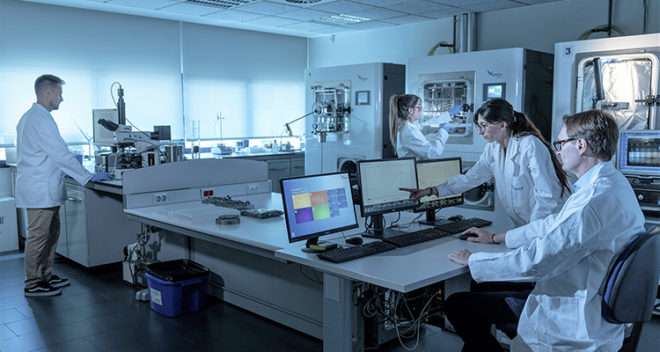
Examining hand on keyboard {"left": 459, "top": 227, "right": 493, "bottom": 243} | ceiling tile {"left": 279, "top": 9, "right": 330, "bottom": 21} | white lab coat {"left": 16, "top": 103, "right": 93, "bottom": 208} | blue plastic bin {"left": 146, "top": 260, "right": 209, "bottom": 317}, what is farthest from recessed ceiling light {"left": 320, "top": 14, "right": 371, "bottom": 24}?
hand on keyboard {"left": 459, "top": 227, "right": 493, "bottom": 243}

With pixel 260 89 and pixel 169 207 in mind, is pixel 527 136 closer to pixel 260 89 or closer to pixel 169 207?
pixel 169 207

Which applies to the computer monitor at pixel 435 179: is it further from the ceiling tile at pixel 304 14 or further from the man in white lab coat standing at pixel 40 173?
the ceiling tile at pixel 304 14

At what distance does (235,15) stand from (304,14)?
735mm

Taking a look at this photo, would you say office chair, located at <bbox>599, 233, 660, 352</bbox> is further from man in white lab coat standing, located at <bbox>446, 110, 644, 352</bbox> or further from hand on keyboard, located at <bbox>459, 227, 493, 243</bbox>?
hand on keyboard, located at <bbox>459, 227, 493, 243</bbox>

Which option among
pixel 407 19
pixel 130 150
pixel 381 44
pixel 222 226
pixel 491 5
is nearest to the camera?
pixel 222 226

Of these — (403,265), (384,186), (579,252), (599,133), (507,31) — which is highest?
(507,31)

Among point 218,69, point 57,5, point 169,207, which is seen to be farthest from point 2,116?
point 169,207

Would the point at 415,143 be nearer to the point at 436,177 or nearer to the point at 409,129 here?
the point at 409,129

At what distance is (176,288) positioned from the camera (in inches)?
133

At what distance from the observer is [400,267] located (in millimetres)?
2066

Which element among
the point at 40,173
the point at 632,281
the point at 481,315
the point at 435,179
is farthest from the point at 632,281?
the point at 40,173

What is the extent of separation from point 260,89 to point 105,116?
9.04 ft

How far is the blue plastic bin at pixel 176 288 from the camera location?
11.1 feet

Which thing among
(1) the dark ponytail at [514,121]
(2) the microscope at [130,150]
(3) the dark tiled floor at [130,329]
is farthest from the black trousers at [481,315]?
(2) the microscope at [130,150]
